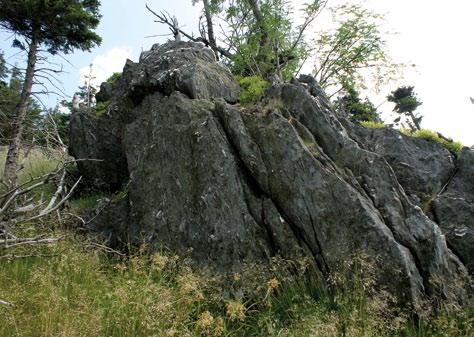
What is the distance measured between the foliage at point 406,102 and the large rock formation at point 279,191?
111 ft

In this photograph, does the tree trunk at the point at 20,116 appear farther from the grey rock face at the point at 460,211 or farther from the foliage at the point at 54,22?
the grey rock face at the point at 460,211

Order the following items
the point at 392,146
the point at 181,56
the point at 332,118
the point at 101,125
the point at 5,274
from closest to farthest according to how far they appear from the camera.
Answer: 1. the point at 5,274
2. the point at 332,118
3. the point at 392,146
4. the point at 181,56
5. the point at 101,125

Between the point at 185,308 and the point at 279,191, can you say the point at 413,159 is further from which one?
the point at 185,308

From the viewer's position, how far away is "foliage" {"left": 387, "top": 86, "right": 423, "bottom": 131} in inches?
1464

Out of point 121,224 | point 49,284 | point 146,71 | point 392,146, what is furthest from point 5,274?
point 392,146

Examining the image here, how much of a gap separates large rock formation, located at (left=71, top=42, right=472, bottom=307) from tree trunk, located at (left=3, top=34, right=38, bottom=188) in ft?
12.4

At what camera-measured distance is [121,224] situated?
7375 millimetres

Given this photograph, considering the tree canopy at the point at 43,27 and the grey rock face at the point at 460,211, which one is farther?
the tree canopy at the point at 43,27

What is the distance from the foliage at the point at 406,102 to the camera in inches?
1464

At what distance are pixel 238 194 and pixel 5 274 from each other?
12.6ft

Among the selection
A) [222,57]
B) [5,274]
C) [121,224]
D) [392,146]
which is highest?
[222,57]

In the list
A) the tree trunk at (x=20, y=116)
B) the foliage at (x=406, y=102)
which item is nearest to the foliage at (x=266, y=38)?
the tree trunk at (x=20, y=116)

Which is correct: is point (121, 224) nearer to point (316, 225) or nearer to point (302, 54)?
point (316, 225)

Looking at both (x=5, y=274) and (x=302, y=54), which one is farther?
(x=302, y=54)
